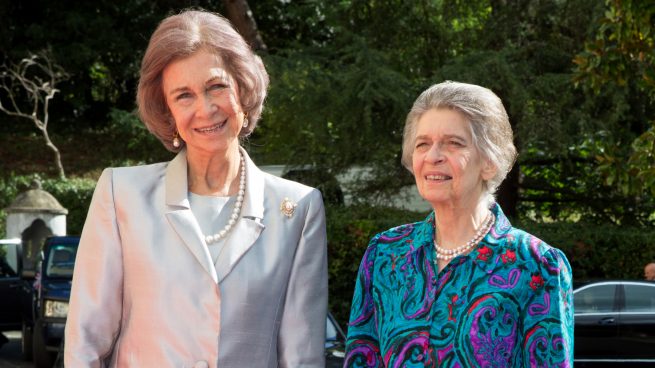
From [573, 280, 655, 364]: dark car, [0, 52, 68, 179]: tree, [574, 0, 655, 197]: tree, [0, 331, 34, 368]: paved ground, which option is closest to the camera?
[574, 0, 655, 197]: tree

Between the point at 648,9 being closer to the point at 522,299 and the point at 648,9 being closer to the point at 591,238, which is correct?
the point at 522,299

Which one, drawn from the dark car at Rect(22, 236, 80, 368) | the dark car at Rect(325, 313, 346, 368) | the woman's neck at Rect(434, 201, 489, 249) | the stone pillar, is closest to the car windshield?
the dark car at Rect(22, 236, 80, 368)

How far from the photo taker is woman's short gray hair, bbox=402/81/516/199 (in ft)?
10.4

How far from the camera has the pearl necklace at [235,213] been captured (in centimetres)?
326

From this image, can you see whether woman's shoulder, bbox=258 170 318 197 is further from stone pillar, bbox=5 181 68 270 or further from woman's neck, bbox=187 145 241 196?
stone pillar, bbox=5 181 68 270

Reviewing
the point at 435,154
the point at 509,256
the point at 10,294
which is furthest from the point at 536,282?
the point at 10,294

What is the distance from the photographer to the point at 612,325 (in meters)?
12.9

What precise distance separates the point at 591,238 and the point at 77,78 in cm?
2015

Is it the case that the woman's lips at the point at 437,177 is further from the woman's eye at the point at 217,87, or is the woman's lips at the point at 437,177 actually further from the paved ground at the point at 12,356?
the paved ground at the point at 12,356

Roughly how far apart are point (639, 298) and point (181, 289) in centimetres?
1076

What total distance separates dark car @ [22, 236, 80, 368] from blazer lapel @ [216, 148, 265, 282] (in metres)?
9.98

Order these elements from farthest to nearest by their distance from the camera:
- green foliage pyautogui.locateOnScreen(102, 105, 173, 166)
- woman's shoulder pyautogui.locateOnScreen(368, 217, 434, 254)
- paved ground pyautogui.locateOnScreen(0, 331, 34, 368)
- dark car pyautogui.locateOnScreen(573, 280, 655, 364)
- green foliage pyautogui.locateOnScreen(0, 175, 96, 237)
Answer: green foliage pyautogui.locateOnScreen(102, 105, 173, 166) → green foliage pyautogui.locateOnScreen(0, 175, 96, 237) → paved ground pyautogui.locateOnScreen(0, 331, 34, 368) → dark car pyautogui.locateOnScreen(573, 280, 655, 364) → woman's shoulder pyautogui.locateOnScreen(368, 217, 434, 254)

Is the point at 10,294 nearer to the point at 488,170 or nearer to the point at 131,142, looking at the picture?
the point at 488,170

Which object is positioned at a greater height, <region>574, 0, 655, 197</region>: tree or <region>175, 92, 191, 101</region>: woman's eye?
<region>574, 0, 655, 197</region>: tree
